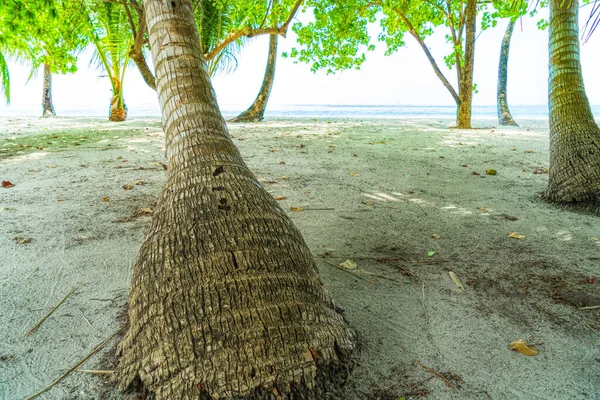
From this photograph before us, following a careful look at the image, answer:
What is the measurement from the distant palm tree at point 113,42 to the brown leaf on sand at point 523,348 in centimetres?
1282

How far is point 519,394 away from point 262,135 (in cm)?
839

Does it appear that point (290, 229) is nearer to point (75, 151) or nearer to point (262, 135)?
point (75, 151)

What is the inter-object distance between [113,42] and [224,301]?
13525 millimetres

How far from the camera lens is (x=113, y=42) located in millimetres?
12961

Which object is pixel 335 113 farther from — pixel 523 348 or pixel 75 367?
pixel 75 367

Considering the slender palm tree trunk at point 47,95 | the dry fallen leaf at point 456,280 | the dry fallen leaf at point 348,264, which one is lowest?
the dry fallen leaf at point 456,280

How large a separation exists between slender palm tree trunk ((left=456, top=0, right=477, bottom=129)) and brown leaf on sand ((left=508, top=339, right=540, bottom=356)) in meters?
10.3

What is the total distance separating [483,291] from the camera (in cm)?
289

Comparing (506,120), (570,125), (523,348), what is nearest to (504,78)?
(506,120)

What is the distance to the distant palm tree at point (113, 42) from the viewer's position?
40.3ft

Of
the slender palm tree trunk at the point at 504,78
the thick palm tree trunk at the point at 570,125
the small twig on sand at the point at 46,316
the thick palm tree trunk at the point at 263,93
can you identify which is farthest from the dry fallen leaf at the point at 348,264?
the slender palm tree trunk at the point at 504,78

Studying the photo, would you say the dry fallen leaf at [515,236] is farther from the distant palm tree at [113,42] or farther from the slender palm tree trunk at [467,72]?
the distant palm tree at [113,42]

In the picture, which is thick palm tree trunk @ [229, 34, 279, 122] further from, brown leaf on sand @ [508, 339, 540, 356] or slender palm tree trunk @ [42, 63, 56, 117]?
brown leaf on sand @ [508, 339, 540, 356]

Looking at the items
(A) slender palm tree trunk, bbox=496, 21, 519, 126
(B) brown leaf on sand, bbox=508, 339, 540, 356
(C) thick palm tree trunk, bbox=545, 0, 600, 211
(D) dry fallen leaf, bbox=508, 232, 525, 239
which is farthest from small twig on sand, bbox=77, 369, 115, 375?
(A) slender palm tree trunk, bbox=496, 21, 519, 126
